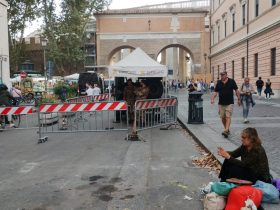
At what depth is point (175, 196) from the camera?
5848 millimetres

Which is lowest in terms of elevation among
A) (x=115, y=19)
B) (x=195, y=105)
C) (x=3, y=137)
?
(x=3, y=137)

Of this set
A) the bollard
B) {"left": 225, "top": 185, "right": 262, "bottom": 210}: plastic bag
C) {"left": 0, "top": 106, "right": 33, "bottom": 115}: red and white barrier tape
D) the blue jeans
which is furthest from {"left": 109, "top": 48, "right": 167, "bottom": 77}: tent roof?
{"left": 225, "top": 185, "right": 262, "bottom": 210}: plastic bag

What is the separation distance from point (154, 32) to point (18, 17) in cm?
1811

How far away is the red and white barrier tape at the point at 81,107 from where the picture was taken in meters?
11.9

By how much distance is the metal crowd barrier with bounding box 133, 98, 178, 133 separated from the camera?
12250 mm

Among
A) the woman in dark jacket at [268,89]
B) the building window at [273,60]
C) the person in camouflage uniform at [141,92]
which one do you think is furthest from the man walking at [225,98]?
the building window at [273,60]

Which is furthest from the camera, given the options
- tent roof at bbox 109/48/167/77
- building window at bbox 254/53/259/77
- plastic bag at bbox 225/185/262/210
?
building window at bbox 254/53/259/77

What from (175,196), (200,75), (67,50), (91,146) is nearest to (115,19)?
(67,50)

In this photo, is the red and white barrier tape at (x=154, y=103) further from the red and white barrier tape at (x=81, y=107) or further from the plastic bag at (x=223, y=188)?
the plastic bag at (x=223, y=188)

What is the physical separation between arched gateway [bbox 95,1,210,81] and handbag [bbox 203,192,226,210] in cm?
5127

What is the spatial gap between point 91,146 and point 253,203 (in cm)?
640

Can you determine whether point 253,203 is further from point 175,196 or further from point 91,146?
point 91,146

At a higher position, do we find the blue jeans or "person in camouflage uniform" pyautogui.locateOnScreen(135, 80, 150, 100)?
"person in camouflage uniform" pyautogui.locateOnScreen(135, 80, 150, 100)

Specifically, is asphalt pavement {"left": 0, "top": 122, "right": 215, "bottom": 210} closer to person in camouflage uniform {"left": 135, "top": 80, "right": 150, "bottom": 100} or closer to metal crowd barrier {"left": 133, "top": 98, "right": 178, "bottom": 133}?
metal crowd barrier {"left": 133, "top": 98, "right": 178, "bottom": 133}
